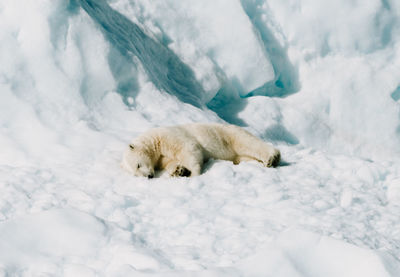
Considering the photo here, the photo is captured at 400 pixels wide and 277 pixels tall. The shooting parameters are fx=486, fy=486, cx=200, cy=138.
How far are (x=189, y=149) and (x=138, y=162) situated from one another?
514mm

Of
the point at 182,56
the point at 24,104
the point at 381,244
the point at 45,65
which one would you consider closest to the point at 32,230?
the point at 381,244

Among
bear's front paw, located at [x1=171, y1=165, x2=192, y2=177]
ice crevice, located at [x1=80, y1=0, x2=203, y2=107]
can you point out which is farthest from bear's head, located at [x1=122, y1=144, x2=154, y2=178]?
ice crevice, located at [x1=80, y1=0, x2=203, y2=107]

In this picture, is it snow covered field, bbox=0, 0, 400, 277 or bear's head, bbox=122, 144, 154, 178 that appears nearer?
snow covered field, bbox=0, 0, 400, 277

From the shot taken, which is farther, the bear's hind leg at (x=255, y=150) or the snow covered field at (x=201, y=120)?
the bear's hind leg at (x=255, y=150)

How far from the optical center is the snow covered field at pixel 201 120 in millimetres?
2785

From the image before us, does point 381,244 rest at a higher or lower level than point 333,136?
lower

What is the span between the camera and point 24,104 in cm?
528

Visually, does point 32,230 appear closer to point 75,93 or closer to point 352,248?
point 352,248

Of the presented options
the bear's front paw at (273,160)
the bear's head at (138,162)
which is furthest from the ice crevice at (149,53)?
the bear's front paw at (273,160)

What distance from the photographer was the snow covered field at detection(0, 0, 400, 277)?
2.79 meters

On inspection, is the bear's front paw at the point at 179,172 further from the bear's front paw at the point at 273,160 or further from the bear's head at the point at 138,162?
the bear's front paw at the point at 273,160

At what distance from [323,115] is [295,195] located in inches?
188

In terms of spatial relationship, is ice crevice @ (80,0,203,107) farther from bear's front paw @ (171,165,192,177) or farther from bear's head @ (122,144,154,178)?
bear's front paw @ (171,165,192,177)

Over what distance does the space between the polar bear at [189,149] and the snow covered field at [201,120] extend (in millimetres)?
159
